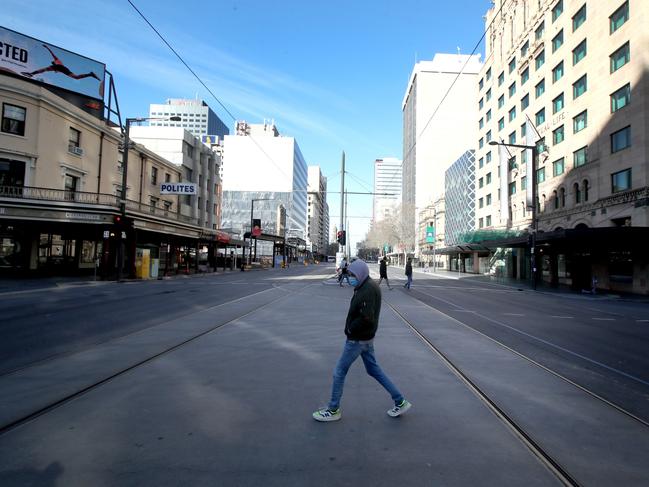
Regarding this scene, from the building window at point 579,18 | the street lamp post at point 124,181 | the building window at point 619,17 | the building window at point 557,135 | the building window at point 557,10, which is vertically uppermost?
the building window at point 557,10

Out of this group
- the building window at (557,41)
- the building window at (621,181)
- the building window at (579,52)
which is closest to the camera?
the building window at (621,181)

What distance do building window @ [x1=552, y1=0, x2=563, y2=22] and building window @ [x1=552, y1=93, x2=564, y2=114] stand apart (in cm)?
737

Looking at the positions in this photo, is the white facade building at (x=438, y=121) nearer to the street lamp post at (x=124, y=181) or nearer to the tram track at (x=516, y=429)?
the street lamp post at (x=124, y=181)

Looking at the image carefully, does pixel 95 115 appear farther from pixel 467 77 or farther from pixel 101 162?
pixel 467 77

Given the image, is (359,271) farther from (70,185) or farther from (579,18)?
(579,18)

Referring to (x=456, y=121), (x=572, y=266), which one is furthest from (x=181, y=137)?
(x=456, y=121)

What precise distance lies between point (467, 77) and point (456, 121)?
527 inches

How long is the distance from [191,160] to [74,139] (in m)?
20.5

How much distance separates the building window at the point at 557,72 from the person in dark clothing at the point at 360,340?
38.3m

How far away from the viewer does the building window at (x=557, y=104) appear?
33491 mm

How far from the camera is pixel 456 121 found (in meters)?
115

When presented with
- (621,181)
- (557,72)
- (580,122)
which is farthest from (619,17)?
(621,181)

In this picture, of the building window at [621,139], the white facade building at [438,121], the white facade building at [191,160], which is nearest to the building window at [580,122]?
the building window at [621,139]

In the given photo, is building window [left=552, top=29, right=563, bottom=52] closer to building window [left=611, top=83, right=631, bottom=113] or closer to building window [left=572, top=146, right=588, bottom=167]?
building window [left=611, top=83, right=631, bottom=113]
